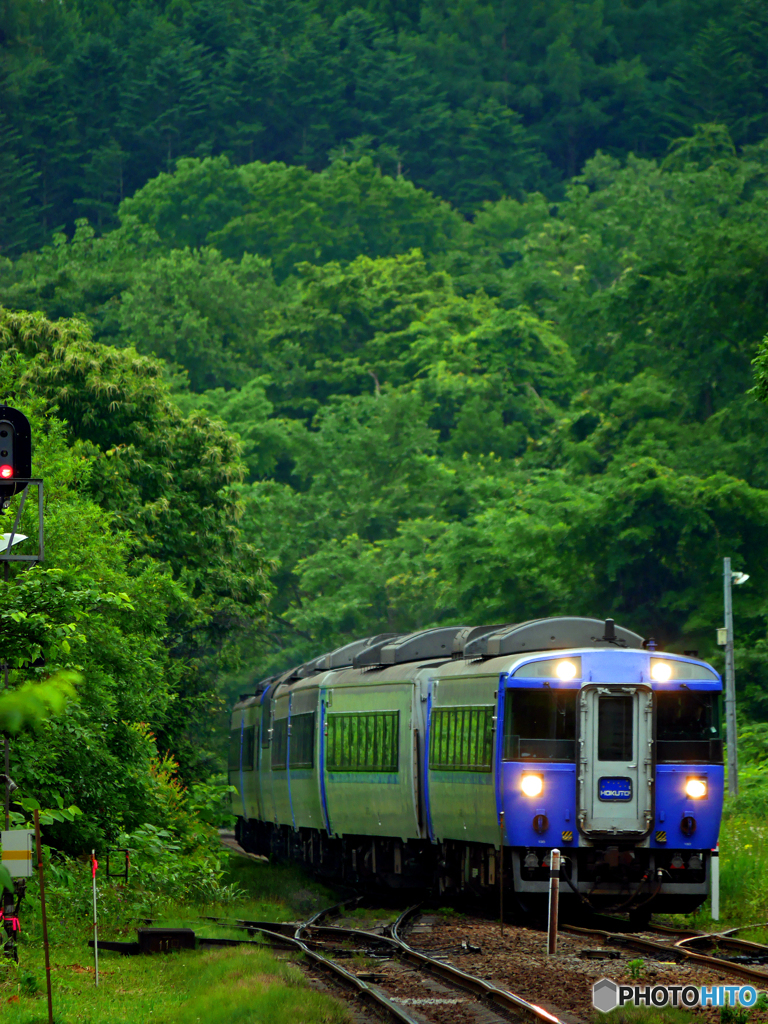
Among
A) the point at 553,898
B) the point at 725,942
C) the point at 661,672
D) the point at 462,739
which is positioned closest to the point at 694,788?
the point at 661,672

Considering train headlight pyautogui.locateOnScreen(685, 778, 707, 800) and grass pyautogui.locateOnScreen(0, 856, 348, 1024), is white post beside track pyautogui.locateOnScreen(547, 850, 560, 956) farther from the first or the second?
grass pyautogui.locateOnScreen(0, 856, 348, 1024)

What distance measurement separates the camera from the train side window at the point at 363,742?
23.2 m

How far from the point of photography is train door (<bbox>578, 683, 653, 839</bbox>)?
1842cm

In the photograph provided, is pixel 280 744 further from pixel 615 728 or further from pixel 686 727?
pixel 686 727

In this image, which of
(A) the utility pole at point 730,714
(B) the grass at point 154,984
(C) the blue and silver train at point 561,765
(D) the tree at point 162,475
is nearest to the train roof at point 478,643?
(C) the blue and silver train at point 561,765

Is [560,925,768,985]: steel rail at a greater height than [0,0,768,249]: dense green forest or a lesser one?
lesser

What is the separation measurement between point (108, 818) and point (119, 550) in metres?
5.71

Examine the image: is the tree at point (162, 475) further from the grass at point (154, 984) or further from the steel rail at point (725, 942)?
the steel rail at point (725, 942)

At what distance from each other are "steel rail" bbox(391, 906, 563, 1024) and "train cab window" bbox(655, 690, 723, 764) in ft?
11.5

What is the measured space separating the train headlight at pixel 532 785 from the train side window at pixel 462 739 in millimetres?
651

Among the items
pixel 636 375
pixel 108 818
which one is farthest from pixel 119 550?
pixel 636 375

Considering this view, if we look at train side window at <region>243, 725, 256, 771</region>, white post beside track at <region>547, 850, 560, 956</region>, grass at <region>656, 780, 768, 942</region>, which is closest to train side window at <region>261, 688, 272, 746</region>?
train side window at <region>243, 725, 256, 771</region>

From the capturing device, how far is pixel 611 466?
174 ft

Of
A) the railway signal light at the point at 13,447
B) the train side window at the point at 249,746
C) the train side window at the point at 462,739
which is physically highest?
the railway signal light at the point at 13,447
